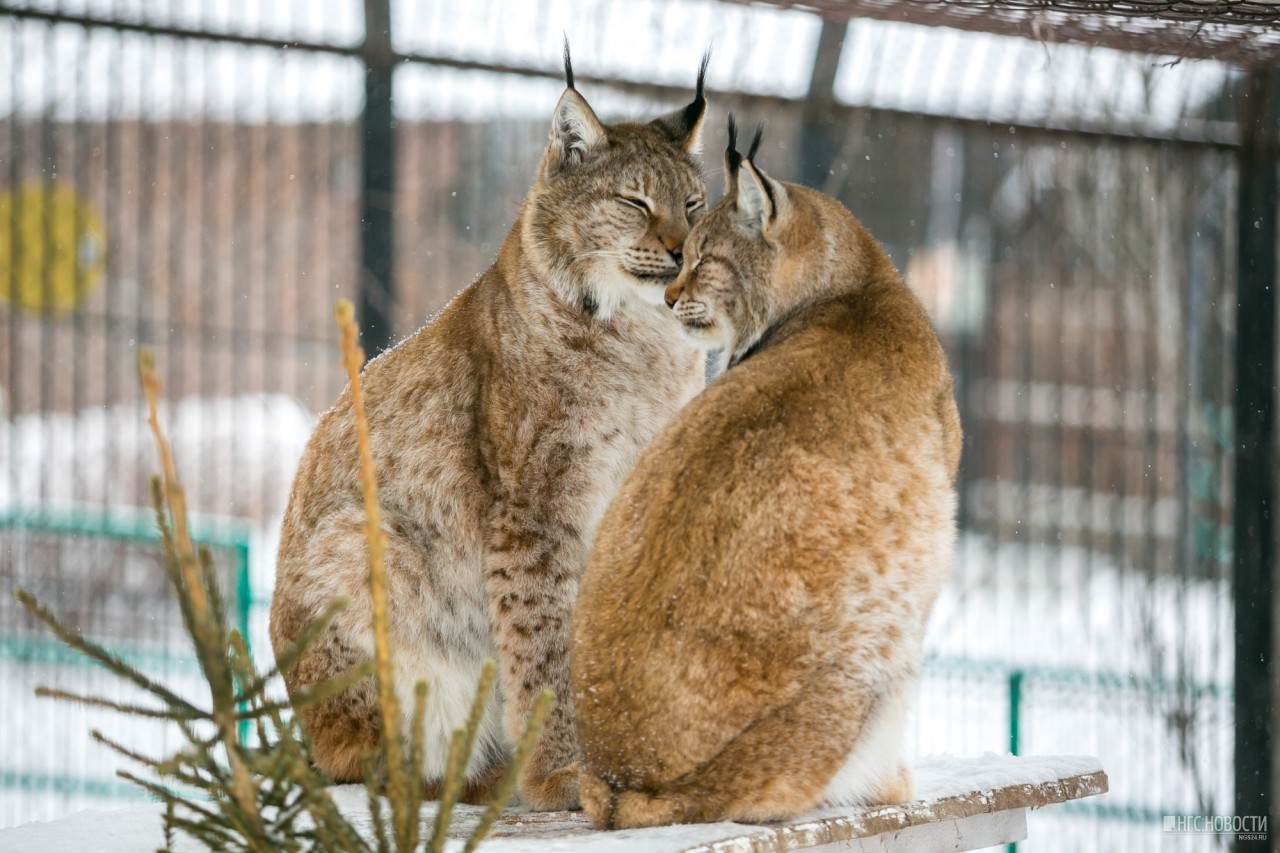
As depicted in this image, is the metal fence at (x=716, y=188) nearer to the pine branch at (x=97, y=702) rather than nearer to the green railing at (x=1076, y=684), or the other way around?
the green railing at (x=1076, y=684)

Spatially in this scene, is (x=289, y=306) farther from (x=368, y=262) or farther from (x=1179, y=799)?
(x=1179, y=799)

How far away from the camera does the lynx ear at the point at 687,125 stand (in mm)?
4105

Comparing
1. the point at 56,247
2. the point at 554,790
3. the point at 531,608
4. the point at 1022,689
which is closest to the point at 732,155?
the point at 531,608

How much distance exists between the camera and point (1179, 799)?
623 cm

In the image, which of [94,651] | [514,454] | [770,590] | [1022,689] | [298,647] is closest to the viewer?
[298,647]

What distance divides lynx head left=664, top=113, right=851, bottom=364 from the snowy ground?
10.7 ft

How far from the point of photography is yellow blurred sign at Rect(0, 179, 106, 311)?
6.45 metres

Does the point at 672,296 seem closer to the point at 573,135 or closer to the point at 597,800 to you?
the point at 573,135

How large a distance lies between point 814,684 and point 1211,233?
14.0 feet

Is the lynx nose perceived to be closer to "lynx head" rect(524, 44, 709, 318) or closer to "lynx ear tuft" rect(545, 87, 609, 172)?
"lynx head" rect(524, 44, 709, 318)

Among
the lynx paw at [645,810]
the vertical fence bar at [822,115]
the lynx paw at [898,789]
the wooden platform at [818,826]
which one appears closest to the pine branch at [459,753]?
the wooden platform at [818,826]

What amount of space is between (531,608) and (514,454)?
1.30 ft

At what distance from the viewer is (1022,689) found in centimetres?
666

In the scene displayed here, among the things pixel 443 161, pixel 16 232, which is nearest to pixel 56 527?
pixel 16 232
